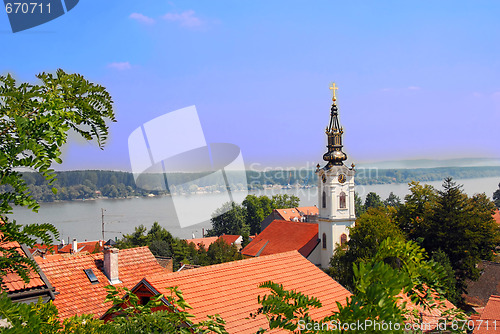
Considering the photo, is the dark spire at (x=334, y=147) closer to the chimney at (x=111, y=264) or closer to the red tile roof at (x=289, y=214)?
→ the chimney at (x=111, y=264)

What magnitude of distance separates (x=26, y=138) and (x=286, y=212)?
59457 mm

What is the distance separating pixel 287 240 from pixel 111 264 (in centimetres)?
2337

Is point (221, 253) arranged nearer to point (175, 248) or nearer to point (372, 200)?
point (175, 248)

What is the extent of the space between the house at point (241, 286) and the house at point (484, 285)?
55.7ft

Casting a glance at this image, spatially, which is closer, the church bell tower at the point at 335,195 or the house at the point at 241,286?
the house at the point at 241,286

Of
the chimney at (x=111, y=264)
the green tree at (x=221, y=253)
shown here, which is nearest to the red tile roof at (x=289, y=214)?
the green tree at (x=221, y=253)

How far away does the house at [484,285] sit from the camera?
76.0 ft

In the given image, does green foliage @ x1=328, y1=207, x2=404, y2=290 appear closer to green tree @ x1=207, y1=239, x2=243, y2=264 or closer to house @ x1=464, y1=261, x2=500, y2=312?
house @ x1=464, y1=261, x2=500, y2=312

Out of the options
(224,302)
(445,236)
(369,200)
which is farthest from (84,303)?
(369,200)

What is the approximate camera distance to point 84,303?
36.1ft

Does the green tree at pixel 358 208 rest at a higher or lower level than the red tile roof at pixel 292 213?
lower

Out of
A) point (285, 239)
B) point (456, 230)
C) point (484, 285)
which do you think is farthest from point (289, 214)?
point (484, 285)

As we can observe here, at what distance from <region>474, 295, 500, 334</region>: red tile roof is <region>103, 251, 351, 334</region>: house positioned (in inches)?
124

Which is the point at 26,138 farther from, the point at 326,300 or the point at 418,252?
the point at 326,300
